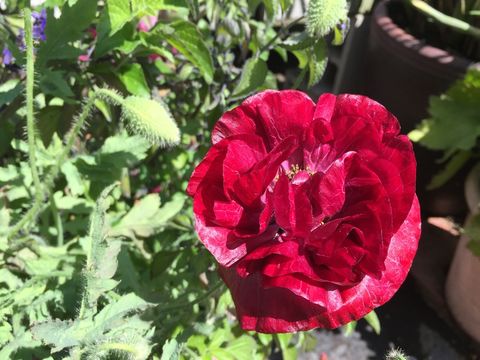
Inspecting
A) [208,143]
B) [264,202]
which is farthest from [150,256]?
[264,202]

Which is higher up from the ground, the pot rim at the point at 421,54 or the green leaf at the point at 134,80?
the green leaf at the point at 134,80

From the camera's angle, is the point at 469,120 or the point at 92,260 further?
the point at 469,120

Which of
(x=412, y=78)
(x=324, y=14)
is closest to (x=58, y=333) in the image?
(x=324, y=14)

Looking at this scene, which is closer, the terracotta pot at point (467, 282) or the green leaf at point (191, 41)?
the green leaf at point (191, 41)

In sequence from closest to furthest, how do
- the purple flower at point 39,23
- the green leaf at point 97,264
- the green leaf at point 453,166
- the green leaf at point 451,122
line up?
the green leaf at point 97,264
the purple flower at point 39,23
the green leaf at point 451,122
the green leaf at point 453,166

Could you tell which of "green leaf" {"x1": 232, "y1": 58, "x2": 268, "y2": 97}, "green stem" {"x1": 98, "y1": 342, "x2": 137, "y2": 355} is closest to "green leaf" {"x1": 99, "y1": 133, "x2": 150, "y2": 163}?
"green leaf" {"x1": 232, "y1": 58, "x2": 268, "y2": 97}

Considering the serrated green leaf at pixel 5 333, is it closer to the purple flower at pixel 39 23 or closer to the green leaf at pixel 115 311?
the green leaf at pixel 115 311

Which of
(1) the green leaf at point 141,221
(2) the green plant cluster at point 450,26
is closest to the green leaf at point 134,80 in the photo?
(1) the green leaf at point 141,221

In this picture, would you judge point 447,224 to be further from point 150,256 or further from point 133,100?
point 133,100
